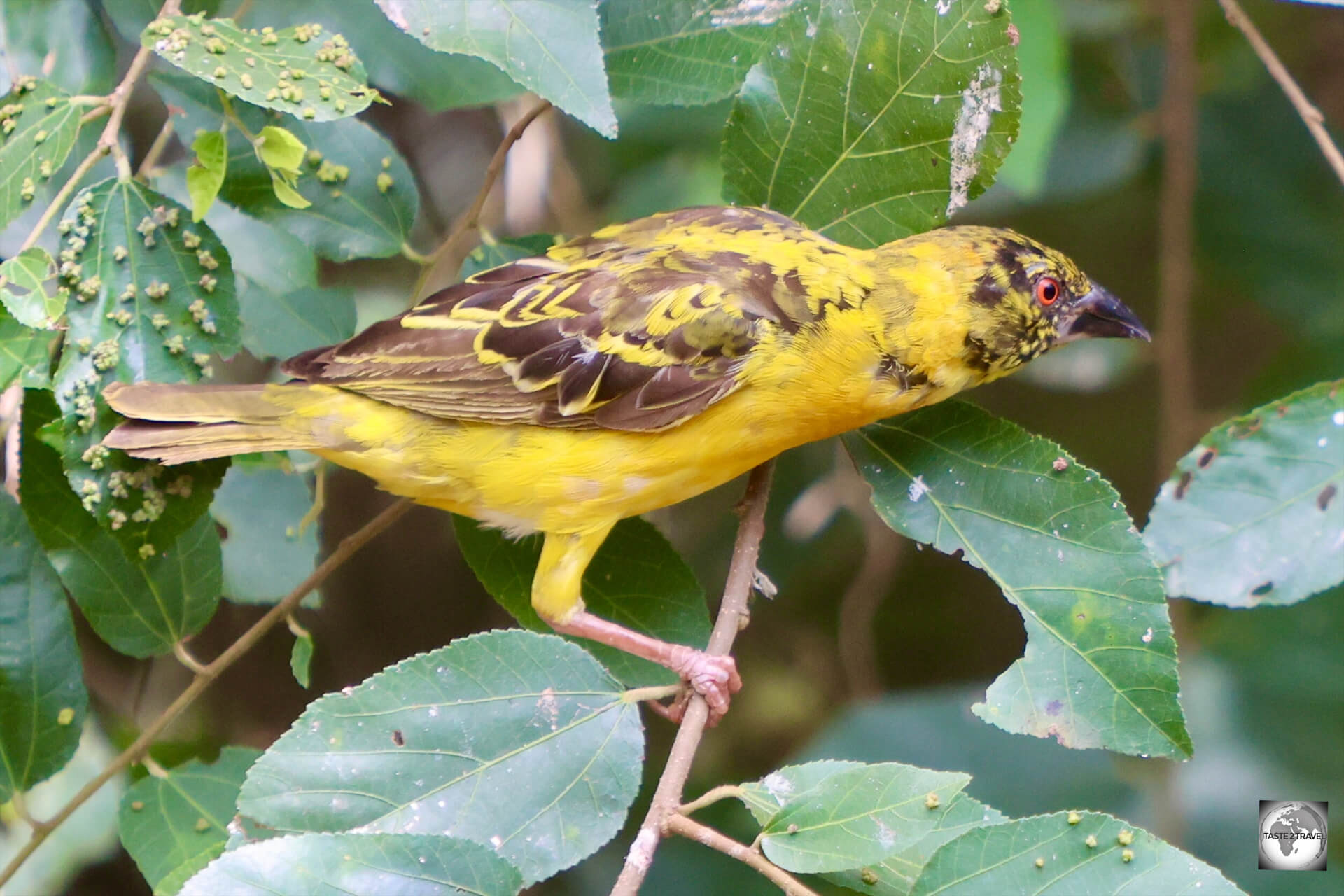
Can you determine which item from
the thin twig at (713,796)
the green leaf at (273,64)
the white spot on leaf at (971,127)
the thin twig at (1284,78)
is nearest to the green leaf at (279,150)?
the green leaf at (273,64)

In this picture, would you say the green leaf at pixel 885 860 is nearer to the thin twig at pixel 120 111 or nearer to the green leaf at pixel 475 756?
the green leaf at pixel 475 756

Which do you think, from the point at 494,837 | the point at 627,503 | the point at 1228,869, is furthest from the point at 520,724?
the point at 1228,869

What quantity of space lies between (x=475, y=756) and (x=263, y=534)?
96 centimetres

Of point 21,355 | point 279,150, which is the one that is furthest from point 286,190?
point 21,355

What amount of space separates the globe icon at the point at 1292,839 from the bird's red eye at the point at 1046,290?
1.31m

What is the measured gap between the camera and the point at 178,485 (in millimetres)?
1878

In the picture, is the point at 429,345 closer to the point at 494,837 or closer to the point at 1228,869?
the point at 494,837

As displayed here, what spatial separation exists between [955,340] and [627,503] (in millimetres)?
677

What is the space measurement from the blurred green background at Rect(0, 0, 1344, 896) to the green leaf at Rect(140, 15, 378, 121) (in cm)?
44

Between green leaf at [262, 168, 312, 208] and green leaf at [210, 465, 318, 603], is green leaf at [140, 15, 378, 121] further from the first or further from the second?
green leaf at [210, 465, 318, 603]

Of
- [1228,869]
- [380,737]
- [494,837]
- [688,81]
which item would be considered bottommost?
[1228,869]

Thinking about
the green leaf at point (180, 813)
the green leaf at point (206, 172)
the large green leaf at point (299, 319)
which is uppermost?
the green leaf at point (206, 172)

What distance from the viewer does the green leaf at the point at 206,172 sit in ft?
5.82

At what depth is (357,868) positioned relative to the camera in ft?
4.52
